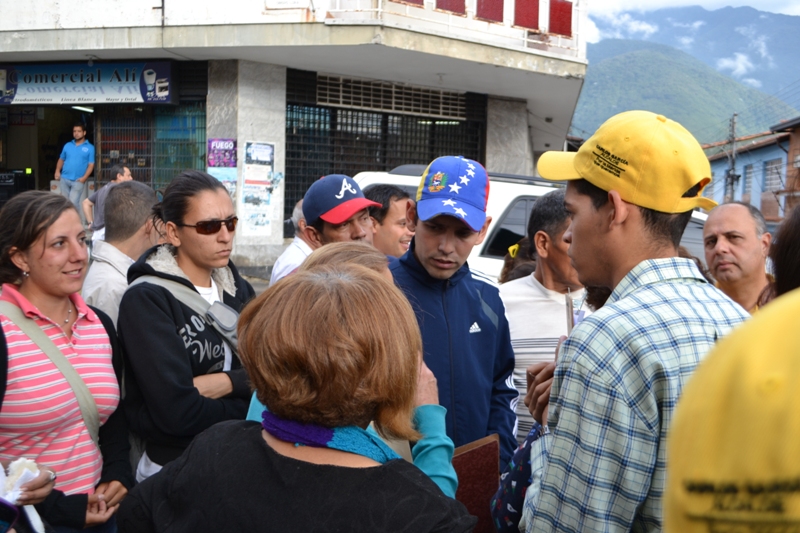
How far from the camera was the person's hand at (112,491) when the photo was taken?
2691mm

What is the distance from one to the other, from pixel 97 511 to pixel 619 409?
A: 2.06 m

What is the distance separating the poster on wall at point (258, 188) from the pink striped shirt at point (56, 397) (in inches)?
451

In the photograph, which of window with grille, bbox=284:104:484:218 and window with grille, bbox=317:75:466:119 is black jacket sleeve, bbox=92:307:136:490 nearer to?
window with grille, bbox=284:104:484:218

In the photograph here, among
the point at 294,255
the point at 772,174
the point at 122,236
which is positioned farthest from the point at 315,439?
the point at 772,174

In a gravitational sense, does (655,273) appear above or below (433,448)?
above

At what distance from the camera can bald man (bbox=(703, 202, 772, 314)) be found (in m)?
4.23

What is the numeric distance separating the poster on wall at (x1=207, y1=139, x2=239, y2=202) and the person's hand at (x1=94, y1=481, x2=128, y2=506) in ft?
38.3

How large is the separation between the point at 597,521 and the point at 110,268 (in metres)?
2.95

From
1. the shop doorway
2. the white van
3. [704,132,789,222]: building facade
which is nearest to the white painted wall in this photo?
the shop doorway

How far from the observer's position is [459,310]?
2861 millimetres

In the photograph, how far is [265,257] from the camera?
14.2 meters

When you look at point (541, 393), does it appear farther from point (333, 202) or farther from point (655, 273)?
point (333, 202)

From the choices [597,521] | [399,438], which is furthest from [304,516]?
[597,521]

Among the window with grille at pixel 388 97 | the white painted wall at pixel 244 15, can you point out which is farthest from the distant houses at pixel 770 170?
the white painted wall at pixel 244 15
